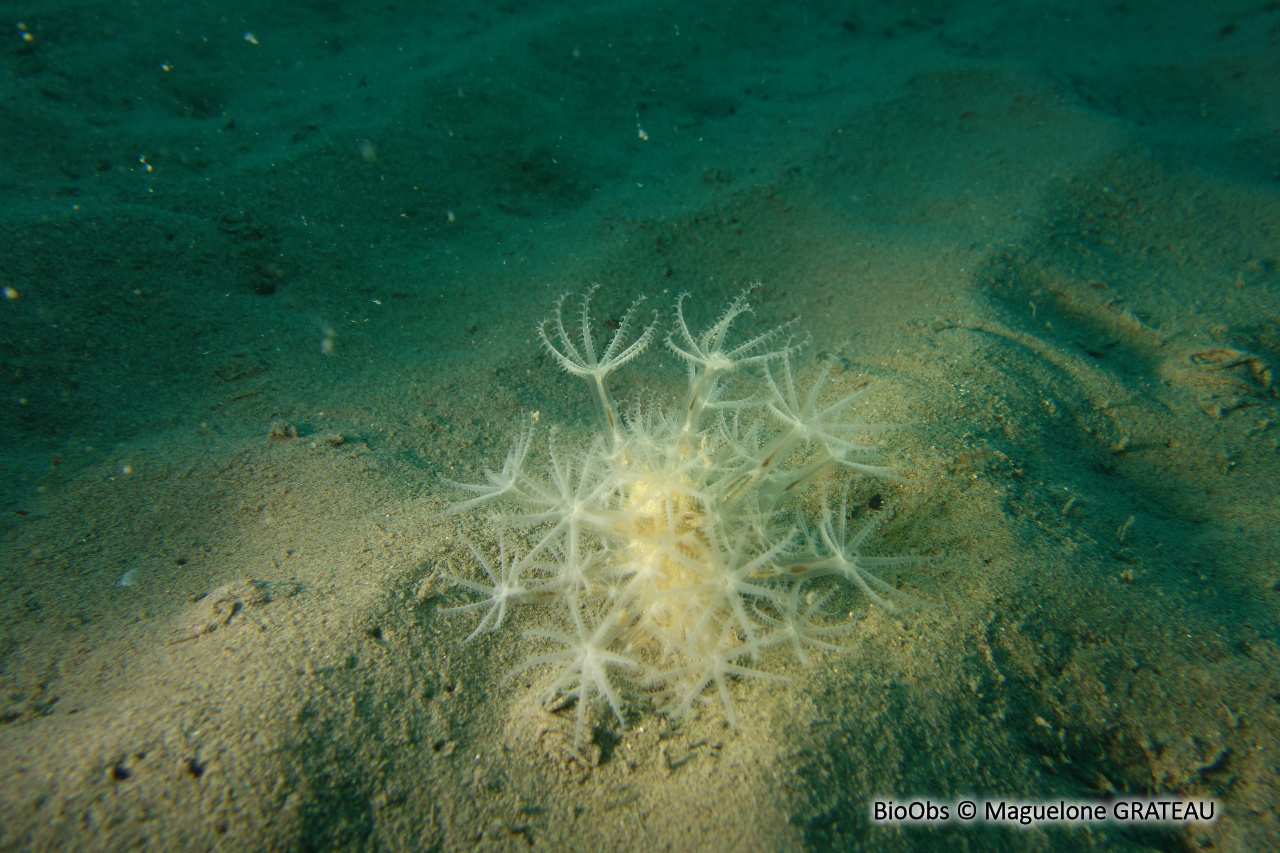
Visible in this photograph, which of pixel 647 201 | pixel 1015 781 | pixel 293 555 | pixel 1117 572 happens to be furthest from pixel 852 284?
pixel 293 555

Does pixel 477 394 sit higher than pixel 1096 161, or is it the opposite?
pixel 1096 161

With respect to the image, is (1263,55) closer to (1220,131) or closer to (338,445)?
(1220,131)

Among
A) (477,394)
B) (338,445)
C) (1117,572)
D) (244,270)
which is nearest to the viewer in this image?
(1117,572)

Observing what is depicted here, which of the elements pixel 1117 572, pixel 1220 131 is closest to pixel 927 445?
pixel 1117 572

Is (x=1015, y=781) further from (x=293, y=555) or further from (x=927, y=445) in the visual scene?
(x=293, y=555)

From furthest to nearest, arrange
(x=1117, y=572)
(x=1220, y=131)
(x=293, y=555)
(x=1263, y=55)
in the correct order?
(x=1263, y=55) → (x=1220, y=131) → (x=293, y=555) → (x=1117, y=572)

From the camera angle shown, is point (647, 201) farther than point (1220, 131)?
No

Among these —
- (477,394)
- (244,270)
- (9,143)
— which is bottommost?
(477,394)
